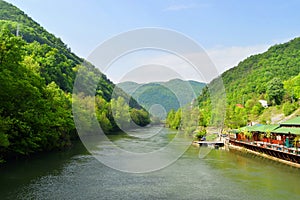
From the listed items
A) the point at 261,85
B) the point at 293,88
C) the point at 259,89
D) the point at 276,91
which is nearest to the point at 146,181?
the point at 293,88

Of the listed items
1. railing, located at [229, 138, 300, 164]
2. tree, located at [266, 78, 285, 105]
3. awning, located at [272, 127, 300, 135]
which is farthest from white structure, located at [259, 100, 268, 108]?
awning, located at [272, 127, 300, 135]

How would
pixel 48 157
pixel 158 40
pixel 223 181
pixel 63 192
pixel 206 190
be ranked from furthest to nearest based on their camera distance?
pixel 48 157
pixel 158 40
pixel 223 181
pixel 206 190
pixel 63 192

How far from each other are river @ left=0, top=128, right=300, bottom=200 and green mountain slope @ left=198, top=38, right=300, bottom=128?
103 ft

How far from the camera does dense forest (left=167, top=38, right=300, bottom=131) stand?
185ft

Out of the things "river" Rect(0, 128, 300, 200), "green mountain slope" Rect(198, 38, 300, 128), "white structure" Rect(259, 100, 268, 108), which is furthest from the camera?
"white structure" Rect(259, 100, 268, 108)

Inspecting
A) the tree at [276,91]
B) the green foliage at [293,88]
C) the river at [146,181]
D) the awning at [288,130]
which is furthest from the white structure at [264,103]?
the river at [146,181]

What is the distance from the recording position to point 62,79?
204 feet

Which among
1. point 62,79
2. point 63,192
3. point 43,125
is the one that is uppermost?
point 62,79

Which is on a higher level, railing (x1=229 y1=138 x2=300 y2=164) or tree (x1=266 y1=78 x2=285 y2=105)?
tree (x1=266 y1=78 x2=285 y2=105)

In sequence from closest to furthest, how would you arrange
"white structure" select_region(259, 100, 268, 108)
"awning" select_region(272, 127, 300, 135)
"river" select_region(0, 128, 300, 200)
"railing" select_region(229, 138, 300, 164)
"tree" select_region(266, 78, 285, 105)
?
"river" select_region(0, 128, 300, 200) < "railing" select_region(229, 138, 300, 164) < "awning" select_region(272, 127, 300, 135) < "tree" select_region(266, 78, 285, 105) < "white structure" select_region(259, 100, 268, 108)

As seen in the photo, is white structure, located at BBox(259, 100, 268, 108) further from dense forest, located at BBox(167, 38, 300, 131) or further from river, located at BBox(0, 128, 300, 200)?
river, located at BBox(0, 128, 300, 200)

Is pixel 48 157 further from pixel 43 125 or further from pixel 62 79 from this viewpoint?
pixel 62 79

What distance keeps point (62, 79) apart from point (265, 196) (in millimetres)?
53157

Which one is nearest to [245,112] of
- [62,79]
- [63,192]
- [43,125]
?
[62,79]
